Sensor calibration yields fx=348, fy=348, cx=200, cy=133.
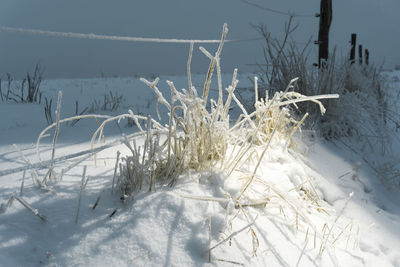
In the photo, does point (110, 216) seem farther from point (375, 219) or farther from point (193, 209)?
point (375, 219)

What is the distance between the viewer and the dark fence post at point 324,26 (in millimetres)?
3846

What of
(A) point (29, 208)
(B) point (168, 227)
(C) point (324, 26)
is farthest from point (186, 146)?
(C) point (324, 26)

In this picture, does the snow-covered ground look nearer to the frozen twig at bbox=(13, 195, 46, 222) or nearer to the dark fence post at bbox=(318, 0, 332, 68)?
the frozen twig at bbox=(13, 195, 46, 222)

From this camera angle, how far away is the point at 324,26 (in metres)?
3.90

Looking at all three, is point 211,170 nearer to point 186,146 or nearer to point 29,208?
point 186,146

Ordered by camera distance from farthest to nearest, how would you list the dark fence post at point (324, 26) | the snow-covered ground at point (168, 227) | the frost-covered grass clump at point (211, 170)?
1. the dark fence post at point (324, 26)
2. the frost-covered grass clump at point (211, 170)
3. the snow-covered ground at point (168, 227)

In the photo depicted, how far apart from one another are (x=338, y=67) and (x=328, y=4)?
3.57 ft

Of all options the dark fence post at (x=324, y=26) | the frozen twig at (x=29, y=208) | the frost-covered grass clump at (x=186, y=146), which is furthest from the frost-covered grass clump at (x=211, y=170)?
the dark fence post at (x=324, y=26)

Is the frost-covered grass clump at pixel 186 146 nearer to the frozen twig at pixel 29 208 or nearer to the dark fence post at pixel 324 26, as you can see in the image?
the frozen twig at pixel 29 208

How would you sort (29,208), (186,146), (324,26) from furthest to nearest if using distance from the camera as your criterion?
(324,26), (186,146), (29,208)

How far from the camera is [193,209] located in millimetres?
766

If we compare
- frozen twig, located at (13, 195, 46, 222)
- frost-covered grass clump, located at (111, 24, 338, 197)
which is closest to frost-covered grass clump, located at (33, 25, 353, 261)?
frost-covered grass clump, located at (111, 24, 338, 197)

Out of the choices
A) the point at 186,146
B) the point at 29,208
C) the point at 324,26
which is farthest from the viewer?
the point at 324,26

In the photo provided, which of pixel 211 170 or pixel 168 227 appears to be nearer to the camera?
pixel 168 227
